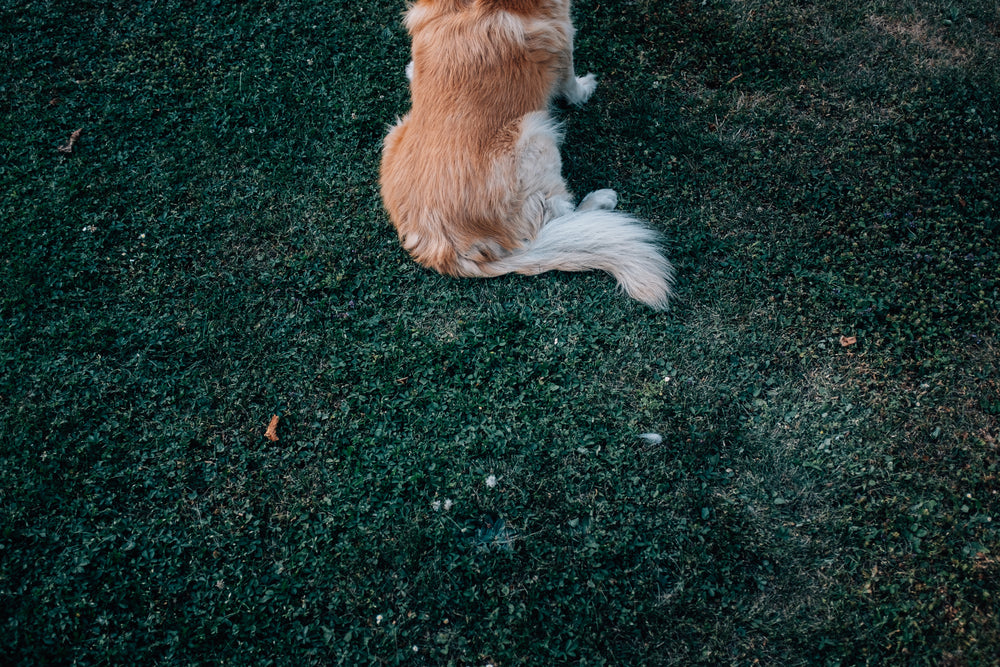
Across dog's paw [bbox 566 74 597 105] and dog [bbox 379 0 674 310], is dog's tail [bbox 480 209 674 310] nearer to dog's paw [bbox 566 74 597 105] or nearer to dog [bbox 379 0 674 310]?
dog [bbox 379 0 674 310]

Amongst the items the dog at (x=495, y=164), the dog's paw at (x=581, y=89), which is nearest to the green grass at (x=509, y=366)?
the dog's paw at (x=581, y=89)

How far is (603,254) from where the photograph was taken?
10.9 ft

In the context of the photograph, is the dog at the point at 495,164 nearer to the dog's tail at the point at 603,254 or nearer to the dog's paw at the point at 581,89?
the dog's tail at the point at 603,254

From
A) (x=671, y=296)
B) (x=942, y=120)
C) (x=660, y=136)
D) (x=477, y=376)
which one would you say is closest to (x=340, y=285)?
(x=477, y=376)

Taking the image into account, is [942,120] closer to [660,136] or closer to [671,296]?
[660,136]

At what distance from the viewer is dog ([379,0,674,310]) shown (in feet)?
9.83

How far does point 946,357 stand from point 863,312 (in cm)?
46

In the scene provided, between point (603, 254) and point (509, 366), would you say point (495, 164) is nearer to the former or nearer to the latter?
point (603, 254)

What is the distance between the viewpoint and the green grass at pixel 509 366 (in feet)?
9.33

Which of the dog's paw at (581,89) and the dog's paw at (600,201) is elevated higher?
the dog's paw at (581,89)

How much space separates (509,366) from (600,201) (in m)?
1.15

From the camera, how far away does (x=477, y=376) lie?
10.9ft

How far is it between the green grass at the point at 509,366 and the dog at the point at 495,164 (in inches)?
9.1

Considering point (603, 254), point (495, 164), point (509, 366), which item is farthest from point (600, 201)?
point (509, 366)
